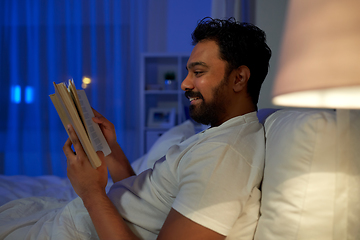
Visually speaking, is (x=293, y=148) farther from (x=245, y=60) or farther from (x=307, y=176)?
(x=245, y=60)

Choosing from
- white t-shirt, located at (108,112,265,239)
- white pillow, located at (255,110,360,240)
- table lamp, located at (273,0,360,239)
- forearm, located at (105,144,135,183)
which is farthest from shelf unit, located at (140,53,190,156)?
table lamp, located at (273,0,360,239)

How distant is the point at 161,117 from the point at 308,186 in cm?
253

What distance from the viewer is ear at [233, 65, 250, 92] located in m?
0.97

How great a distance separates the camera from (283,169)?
0.66 m

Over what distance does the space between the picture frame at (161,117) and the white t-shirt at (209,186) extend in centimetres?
209

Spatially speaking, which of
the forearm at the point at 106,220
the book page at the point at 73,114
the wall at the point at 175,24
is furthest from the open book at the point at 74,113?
the wall at the point at 175,24

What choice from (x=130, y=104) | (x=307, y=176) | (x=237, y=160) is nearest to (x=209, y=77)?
(x=237, y=160)

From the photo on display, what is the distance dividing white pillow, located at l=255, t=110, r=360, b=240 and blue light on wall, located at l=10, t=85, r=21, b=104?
337 centimetres

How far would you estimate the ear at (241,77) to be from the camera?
0.97 m

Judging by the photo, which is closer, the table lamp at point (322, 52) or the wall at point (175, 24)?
the table lamp at point (322, 52)

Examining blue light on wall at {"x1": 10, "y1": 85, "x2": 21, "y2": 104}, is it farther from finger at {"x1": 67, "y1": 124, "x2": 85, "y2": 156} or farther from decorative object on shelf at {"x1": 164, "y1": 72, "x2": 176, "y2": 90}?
finger at {"x1": 67, "y1": 124, "x2": 85, "y2": 156}

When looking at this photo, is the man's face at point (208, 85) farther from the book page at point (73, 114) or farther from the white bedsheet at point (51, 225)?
the white bedsheet at point (51, 225)

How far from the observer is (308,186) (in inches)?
24.1

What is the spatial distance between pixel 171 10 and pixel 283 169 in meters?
3.12
